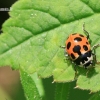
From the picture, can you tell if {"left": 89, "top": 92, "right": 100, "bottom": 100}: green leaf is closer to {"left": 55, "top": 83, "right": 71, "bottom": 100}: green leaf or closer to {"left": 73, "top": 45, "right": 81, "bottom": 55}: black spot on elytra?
{"left": 55, "top": 83, "right": 71, "bottom": 100}: green leaf

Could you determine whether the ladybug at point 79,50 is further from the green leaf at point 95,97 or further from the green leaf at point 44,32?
the green leaf at point 95,97

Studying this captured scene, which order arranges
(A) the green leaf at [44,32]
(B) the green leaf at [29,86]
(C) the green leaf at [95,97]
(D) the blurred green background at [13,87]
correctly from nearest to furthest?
(B) the green leaf at [29,86]
(C) the green leaf at [95,97]
(A) the green leaf at [44,32]
(D) the blurred green background at [13,87]

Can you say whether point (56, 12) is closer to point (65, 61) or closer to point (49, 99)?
point (65, 61)

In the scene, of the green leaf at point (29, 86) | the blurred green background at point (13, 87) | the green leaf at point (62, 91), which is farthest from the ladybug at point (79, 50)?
the blurred green background at point (13, 87)

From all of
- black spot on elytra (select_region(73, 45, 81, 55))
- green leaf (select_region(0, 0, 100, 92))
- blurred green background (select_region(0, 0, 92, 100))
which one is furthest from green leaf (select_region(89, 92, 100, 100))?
blurred green background (select_region(0, 0, 92, 100))

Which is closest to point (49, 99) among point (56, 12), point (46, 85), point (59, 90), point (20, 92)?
point (46, 85)

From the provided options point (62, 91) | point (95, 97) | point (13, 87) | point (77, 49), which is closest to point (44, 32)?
point (77, 49)
